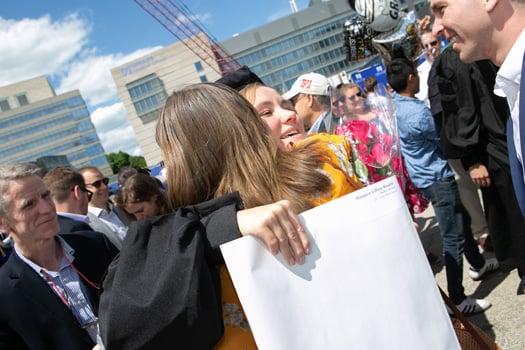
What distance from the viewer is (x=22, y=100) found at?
10206 cm

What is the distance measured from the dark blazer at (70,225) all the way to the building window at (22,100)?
116 m

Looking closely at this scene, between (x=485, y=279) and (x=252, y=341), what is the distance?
3.54m

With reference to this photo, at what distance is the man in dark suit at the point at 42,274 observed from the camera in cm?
194

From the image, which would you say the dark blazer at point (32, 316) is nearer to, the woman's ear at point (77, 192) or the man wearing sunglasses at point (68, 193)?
the man wearing sunglasses at point (68, 193)

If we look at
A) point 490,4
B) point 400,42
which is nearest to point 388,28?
point 400,42

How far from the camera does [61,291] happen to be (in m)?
2.17

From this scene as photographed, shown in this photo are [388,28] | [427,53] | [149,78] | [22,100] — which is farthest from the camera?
[22,100]

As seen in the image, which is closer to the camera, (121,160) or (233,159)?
(233,159)

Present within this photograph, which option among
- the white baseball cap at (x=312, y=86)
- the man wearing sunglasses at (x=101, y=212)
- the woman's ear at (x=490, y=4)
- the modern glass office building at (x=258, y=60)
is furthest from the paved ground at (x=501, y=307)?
the modern glass office building at (x=258, y=60)

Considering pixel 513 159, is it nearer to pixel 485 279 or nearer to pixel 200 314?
pixel 200 314

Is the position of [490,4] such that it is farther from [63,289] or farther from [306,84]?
[63,289]

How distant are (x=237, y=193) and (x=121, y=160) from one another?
10500cm

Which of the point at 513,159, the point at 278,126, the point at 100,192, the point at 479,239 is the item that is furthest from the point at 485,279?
the point at 100,192

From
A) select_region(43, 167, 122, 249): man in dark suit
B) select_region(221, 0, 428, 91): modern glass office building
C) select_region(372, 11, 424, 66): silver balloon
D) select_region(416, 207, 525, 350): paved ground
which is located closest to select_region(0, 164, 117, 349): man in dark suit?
select_region(43, 167, 122, 249): man in dark suit
